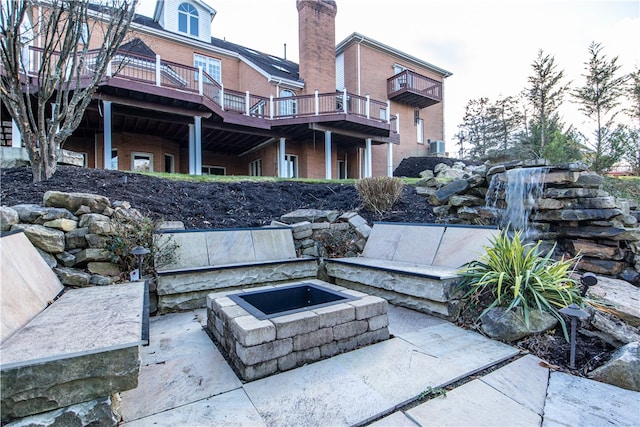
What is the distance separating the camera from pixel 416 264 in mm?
3979

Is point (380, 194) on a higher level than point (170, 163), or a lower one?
lower

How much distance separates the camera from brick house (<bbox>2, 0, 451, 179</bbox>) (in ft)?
33.0

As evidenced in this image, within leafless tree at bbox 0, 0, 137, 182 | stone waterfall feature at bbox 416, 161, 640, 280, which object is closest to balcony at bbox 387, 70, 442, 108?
stone waterfall feature at bbox 416, 161, 640, 280

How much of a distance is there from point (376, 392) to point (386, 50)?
1811cm

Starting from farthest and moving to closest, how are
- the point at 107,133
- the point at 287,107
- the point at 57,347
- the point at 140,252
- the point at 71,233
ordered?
the point at 287,107 < the point at 107,133 < the point at 71,233 < the point at 140,252 < the point at 57,347

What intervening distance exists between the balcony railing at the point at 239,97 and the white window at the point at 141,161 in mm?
3129

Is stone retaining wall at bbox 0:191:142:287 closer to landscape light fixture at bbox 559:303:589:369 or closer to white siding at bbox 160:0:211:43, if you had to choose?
landscape light fixture at bbox 559:303:589:369

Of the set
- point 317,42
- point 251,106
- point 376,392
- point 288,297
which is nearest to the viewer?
point 376,392

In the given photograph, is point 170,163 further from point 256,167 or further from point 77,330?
point 77,330

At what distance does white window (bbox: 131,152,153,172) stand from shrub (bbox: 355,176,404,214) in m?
10.1

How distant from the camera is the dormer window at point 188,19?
1345 centimetres

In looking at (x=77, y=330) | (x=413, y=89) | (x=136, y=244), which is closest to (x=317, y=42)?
(x=413, y=89)

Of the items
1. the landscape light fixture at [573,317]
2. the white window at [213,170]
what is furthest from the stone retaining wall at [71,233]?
the white window at [213,170]

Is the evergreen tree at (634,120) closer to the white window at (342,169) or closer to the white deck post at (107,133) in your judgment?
the white window at (342,169)
